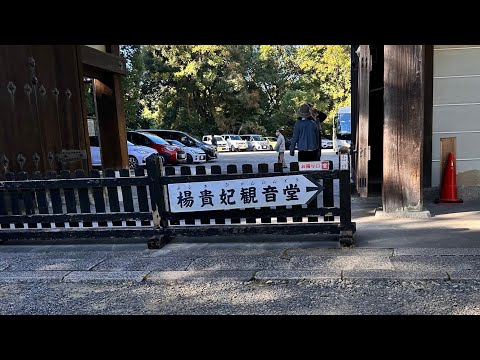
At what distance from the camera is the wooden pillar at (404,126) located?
5570 millimetres

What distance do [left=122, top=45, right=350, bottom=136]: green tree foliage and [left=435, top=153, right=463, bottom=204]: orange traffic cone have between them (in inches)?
981

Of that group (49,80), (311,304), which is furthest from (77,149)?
(311,304)

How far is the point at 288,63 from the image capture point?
39.2 meters

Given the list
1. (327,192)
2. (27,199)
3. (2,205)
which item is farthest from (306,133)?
(2,205)

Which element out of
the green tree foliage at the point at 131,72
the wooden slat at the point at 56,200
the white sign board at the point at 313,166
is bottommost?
the wooden slat at the point at 56,200

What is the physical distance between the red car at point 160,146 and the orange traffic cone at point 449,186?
13.7 meters

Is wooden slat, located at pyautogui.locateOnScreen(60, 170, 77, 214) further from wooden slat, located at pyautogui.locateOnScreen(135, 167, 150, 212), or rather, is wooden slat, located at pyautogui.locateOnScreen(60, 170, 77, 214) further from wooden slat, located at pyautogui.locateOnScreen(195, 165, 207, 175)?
wooden slat, located at pyautogui.locateOnScreen(195, 165, 207, 175)

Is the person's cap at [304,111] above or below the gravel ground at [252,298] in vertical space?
above

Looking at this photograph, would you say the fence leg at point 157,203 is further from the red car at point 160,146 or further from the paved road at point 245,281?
the red car at point 160,146

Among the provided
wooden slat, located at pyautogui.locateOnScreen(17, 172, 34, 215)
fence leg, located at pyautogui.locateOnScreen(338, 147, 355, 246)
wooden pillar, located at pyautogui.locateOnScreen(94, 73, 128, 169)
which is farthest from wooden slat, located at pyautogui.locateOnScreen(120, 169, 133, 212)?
wooden pillar, located at pyautogui.locateOnScreen(94, 73, 128, 169)

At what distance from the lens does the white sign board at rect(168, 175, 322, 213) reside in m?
4.70

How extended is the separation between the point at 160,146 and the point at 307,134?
12.2 m

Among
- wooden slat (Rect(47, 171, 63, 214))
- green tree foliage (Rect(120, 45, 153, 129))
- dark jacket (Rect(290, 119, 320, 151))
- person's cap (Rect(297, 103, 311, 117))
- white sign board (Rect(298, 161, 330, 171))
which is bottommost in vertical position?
wooden slat (Rect(47, 171, 63, 214))

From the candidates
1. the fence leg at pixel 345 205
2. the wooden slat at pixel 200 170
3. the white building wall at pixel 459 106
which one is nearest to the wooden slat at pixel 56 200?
the wooden slat at pixel 200 170
